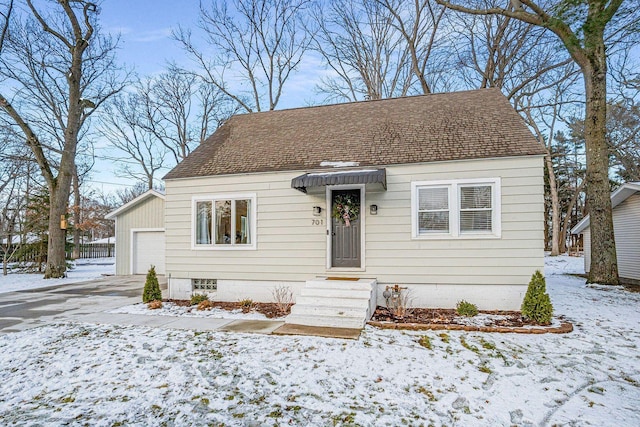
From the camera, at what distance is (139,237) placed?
14594mm

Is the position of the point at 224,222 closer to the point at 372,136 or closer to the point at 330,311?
the point at 330,311

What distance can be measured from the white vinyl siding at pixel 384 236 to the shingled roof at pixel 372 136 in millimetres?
292

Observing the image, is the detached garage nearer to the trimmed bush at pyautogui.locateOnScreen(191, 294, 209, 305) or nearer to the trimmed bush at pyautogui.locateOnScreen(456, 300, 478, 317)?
the trimmed bush at pyautogui.locateOnScreen(191, 294, 209, 305)

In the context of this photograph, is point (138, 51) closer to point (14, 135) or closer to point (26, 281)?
point (14, 135)

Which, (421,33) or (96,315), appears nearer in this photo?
(96,315)

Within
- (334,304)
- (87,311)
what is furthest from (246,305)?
(87,311)

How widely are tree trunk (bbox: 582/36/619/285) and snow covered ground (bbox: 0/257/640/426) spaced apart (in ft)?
15.9

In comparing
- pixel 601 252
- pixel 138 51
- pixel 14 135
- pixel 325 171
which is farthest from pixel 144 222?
pixel 601 252

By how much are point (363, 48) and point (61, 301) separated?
17917mm

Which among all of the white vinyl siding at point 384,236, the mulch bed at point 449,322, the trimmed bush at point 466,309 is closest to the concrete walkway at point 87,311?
the white vinyl siding at point 384,236

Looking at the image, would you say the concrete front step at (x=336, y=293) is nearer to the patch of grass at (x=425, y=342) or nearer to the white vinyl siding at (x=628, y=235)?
the patch of grass at (x=425, y=342)

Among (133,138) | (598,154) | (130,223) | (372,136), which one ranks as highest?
(133,138)

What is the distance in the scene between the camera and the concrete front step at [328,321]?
5.84 m

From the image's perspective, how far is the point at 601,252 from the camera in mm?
9664
